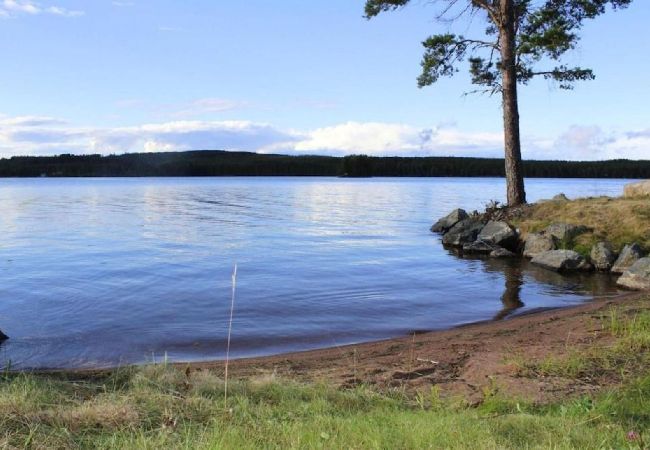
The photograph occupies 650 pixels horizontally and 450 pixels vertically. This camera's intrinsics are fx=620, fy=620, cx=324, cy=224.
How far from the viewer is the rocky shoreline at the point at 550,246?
15234mm

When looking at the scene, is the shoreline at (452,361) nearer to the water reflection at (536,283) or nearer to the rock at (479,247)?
the water reflection at (536,283)

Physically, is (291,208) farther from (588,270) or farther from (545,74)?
(588,270)

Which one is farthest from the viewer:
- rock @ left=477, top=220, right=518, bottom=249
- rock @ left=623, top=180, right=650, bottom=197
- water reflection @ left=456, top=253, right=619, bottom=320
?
rock @ left=623, top=180, right=650, bottom=197

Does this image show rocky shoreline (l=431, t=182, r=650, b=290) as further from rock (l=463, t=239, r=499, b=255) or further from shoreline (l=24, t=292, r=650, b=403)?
shoreline (l=24, t=292, r=650, b=403)

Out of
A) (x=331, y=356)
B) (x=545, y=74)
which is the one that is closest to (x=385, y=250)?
(x=545, y=74)

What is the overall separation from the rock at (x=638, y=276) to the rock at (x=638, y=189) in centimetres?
701

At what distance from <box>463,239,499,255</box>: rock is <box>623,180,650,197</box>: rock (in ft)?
16.7

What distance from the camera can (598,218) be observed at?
18219 millimetres

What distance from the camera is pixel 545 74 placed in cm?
2192

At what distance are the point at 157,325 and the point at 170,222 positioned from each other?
20213 mm

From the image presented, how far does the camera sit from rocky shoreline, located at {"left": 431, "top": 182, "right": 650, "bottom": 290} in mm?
15234

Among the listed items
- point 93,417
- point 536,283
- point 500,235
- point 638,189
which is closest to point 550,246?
point 500,235

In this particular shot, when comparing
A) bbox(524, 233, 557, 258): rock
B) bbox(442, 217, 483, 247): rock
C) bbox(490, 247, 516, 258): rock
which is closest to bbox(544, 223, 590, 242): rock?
bbox(524, 233, 557, 258): rock

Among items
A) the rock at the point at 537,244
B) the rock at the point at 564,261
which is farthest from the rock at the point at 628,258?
the rock at the point at 537,244
